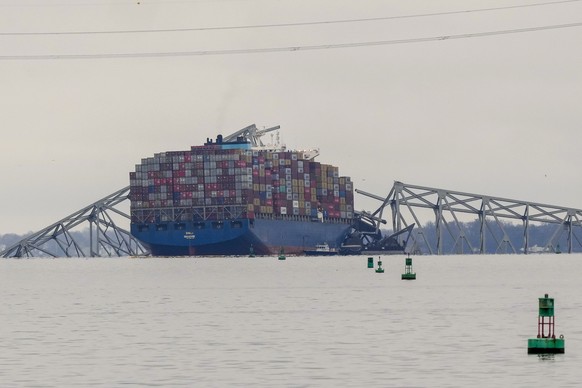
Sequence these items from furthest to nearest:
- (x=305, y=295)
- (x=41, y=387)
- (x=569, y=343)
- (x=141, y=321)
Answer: (x=305, y=295)
(x=141, y=321)
(x=569, y=343)
(x=41, y=387)

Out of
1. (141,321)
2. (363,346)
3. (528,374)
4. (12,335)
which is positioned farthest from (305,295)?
(528,374)

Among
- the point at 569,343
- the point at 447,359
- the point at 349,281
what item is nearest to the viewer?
the point at 447,359

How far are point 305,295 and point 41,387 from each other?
6060cm

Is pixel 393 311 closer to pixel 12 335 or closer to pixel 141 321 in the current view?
pixel 141 321

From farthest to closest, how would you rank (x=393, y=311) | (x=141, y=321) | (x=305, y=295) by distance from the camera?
(x=305, y=295) → (x=393, y=311) → (x=141, y=321)

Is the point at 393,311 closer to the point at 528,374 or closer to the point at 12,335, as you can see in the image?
the point at 12,335

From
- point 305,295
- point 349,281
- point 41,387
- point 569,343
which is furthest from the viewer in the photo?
point 349,281

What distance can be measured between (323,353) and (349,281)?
278 feet

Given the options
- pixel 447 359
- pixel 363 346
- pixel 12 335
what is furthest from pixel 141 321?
pixel 447 359

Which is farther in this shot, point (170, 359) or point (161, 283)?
point (161, 283)

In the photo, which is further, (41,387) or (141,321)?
(141,321)

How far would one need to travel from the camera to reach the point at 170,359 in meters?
54.2

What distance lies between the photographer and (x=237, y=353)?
56.2 m

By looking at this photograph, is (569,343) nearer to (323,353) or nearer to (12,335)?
(323,353)
